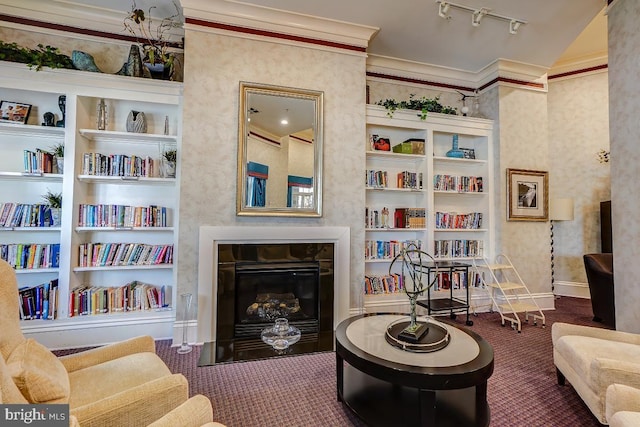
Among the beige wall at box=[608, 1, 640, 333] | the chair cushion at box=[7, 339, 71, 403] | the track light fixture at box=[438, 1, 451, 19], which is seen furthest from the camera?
the track light fixture at box=[438, 1, 451, 19]

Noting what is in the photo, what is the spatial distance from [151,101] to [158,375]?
2666mm

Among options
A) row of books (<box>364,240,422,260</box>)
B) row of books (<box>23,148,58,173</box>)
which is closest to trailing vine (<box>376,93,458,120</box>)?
row of books (<box>364,240,422,260</box>)

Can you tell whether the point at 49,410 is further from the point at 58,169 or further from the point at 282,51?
the point at 282,51

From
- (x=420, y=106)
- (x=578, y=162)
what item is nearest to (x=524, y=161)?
(x=578, y=162)

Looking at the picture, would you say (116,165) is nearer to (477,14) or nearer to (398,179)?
(398,179)

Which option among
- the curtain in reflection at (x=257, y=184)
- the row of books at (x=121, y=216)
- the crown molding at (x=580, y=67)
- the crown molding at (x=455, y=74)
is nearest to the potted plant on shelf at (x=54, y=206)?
the row of books at (x=121, y=216)

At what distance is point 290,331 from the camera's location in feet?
9.91

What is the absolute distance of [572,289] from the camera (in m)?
Answer: 4.99

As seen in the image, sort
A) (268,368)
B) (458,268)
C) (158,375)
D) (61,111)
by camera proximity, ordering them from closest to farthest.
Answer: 1. (158,375)
2. (268,368)
3. (61,111)
4. (458,268)

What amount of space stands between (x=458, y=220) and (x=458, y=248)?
0.38 meters

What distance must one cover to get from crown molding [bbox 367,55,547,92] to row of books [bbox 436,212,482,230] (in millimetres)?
1846

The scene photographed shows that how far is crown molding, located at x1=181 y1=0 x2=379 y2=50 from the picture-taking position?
10.2ft

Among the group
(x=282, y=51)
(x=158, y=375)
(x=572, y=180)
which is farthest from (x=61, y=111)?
(x=572, y=180)

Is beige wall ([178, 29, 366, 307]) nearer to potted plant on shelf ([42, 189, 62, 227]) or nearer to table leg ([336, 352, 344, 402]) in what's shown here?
potted plant on shelf ([42, 189, 62, 227])
